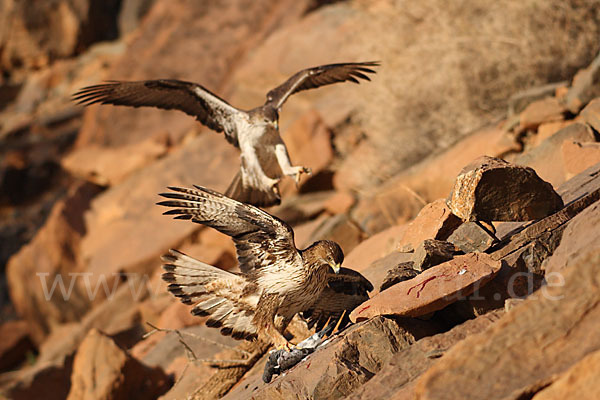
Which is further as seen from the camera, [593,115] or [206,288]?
[593,115]

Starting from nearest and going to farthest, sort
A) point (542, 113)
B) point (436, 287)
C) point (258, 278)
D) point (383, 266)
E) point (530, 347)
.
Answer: point (530, 347)
point (436, 287)
point (258, 278)
point (383, 266)
point (542, 113)

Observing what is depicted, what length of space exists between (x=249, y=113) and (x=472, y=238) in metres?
3.45

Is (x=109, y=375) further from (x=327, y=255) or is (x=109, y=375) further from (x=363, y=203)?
(x=363, y=203)

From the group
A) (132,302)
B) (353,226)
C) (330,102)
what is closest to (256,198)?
(353,226)

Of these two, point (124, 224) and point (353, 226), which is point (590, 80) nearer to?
point (353, 226)

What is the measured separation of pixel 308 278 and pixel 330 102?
8.36m

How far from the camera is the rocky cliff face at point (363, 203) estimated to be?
3.65 metres

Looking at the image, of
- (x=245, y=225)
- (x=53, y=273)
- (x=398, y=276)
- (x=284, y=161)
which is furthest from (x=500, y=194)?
(x=53, y=273)

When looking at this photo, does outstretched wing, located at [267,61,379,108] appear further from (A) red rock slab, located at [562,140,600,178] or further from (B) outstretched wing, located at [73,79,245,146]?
(A) red rock slab, located at [562,140,600,178]

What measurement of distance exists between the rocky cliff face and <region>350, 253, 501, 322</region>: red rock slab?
13 millimetres

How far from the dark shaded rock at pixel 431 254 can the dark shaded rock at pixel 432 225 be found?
46 centimetres

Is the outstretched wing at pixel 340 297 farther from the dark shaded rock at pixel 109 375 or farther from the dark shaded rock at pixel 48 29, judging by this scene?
the dark shaded rock at pixel 48 29

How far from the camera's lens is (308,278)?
4.54m

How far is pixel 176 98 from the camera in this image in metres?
7.68
